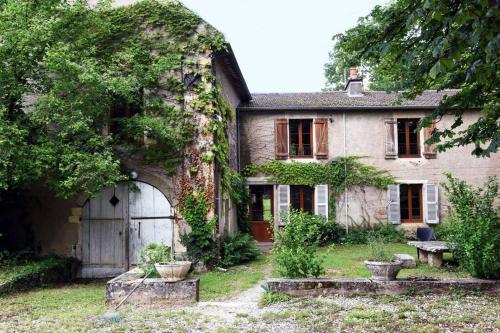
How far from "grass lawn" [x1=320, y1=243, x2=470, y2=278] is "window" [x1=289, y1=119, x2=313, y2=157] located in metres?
3.90

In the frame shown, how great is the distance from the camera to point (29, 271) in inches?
354

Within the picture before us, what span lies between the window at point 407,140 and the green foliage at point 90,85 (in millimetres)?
7939

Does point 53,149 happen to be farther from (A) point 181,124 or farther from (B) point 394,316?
(B) point 394,316

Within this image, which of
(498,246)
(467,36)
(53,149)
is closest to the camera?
(467,36)

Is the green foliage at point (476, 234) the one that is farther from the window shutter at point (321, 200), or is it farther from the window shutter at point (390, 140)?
the window shutter at point (390, 140)

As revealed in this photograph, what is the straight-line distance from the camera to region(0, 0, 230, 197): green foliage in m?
8.63

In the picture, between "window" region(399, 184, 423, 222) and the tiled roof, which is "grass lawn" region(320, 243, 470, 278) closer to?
"window" region(399, 184, 423, 222)

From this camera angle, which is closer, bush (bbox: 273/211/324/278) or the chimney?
bush (bbox: 273/211/324/278)

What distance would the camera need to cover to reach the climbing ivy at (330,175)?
1608 cm

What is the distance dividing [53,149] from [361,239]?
10.8 m

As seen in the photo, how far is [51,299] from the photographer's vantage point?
8078mm

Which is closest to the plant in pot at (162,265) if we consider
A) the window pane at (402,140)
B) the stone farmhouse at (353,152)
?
the stone farmhouse at (353,152)

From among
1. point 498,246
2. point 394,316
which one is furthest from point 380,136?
point 394,316

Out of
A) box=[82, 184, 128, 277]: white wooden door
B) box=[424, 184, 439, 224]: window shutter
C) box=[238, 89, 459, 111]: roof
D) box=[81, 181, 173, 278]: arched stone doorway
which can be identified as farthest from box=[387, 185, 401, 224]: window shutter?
box=[82, 184, 128, 277]: white wooden door
